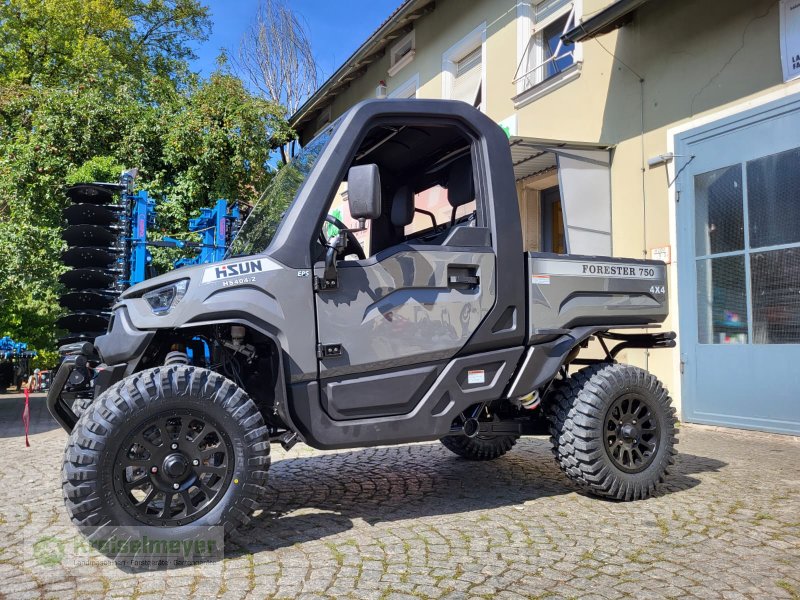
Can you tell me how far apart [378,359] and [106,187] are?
5.87 m

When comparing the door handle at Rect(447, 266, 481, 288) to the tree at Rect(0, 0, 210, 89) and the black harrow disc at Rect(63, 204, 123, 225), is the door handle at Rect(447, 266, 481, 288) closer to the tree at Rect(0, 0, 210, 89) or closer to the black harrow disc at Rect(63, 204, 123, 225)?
the black harrow disc at Rect(63, 204, 123, 225)

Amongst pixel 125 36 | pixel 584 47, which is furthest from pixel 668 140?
pixel 125 36

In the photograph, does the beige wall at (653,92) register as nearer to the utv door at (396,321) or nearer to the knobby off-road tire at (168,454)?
the utv door at (396,321)

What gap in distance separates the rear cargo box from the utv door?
1.23 feet

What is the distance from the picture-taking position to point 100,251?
786cm

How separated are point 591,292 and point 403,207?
1.45 metres

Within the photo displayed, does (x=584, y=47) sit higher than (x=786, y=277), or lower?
higher

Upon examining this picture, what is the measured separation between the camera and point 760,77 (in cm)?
691

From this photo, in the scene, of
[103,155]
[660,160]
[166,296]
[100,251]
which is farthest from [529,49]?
[166,296]

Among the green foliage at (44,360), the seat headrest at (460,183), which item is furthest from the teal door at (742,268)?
the green foliage at (44,360)

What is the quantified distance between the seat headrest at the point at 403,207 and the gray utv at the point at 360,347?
106mm

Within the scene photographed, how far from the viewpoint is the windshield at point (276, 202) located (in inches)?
145

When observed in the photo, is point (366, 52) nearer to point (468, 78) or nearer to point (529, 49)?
point (468, 78)

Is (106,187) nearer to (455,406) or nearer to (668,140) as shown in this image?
(455,406)
